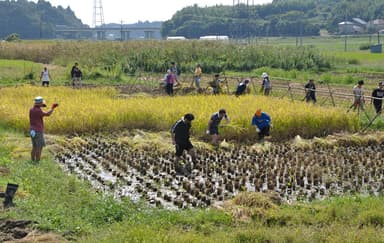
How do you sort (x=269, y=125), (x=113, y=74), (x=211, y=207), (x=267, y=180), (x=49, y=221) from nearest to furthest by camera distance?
1. (x=49, y=221)
2. (x=211, y=207)
3. (x=267, y=180)
4. (x=269, y=125)
5. (x=113, y=74)

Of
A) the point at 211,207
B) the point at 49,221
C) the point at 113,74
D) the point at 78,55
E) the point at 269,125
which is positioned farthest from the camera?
the point at 78,55

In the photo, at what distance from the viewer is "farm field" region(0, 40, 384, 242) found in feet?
23.2

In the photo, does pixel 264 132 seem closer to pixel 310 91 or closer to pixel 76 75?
pixel 310 91

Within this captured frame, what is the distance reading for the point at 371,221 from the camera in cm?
730

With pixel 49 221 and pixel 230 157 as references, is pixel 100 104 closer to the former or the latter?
pixel 230 157

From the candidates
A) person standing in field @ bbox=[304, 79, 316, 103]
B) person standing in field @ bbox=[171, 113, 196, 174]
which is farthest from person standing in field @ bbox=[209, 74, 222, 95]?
person standing in field @ bbox=[171, 113, 196, 174]

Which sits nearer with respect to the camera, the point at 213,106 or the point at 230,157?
the point at 230,157

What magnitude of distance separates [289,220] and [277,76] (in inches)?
954

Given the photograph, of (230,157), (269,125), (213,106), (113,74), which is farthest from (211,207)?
(113,74)

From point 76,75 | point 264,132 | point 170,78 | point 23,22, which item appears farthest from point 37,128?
point 23,22

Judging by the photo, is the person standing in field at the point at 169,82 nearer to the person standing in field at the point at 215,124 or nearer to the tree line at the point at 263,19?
the person standing in field at the point at 215,124

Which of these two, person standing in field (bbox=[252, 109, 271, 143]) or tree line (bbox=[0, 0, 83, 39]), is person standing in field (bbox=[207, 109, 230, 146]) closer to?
person standing in field (bbox=[252, 109, 271, 143])

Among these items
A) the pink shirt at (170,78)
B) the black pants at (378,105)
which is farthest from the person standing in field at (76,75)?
the black pants at (378,105)

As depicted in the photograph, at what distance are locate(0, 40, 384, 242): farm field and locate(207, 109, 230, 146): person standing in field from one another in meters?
0.28
